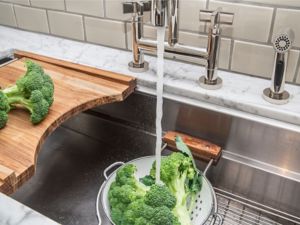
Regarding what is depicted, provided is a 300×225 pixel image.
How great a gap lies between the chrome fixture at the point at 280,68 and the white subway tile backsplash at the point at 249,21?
0.10 m

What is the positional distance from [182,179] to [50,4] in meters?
0.71

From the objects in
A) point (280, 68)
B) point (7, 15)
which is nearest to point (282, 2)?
point (280, 68)

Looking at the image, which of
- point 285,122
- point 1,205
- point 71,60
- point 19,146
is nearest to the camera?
point 1,205

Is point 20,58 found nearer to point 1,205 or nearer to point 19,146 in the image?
point 19,146

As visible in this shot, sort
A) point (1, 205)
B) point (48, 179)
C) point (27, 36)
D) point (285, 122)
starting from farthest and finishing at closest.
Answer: point (27, 36) < point (48, 179) < point (285, 122) < point (1, 205)

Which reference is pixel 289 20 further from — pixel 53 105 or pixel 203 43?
pixel 53 105

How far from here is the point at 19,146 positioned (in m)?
0.56

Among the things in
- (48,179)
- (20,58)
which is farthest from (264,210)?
(20,58)

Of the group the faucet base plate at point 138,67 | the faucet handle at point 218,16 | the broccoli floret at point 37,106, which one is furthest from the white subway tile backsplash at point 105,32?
the broccoli floret at point 37,106

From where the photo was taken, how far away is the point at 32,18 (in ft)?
Answer: 3.59

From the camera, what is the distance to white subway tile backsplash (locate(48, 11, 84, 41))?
1.00 metres

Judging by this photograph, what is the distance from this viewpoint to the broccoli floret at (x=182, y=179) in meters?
0.60

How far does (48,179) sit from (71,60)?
0.33 meters

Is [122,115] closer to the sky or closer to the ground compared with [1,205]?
closer to the ground
